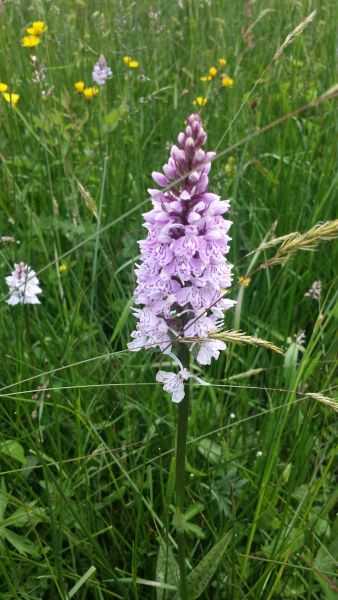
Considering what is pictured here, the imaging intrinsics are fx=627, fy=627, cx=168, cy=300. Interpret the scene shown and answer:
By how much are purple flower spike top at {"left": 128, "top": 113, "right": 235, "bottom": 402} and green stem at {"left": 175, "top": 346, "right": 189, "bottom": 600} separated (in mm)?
27

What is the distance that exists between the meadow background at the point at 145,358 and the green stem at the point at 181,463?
8 centimetres

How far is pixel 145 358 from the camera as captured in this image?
207cm

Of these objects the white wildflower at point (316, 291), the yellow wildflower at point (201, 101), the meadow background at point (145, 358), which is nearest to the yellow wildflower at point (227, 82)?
the meadow background at point (145, 358)

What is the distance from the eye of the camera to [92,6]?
434cm

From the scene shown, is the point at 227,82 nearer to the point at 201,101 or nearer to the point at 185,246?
the point at 201,101

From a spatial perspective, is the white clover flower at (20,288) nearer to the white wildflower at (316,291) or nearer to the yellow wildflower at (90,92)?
the white wildflower at (316,291)

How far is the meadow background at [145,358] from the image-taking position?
1450mm

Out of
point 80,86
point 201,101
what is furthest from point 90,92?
point 201,101

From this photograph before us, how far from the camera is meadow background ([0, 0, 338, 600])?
4.76 ft

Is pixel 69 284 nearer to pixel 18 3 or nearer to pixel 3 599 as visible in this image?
pixel 3 599

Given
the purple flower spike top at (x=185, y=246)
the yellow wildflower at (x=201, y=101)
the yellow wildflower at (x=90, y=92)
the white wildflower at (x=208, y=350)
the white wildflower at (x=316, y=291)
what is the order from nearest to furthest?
the purple flower spike top at (x=185, y=246) → the white wildflower at (x=208, y=350) → the white wildflower at (x=316, y=291) → the yellow wildflower at (x=201, y=101) → the yellow wildflower at (x=90, y=92)

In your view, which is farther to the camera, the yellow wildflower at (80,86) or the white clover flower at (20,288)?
the yellow wildflower at (80,86)

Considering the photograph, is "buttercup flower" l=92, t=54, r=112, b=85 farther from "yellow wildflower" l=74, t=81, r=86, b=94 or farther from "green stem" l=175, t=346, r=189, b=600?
"green stem" l=175, t=346, r=189, b=600

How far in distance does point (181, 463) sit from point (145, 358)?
2.97 feet
